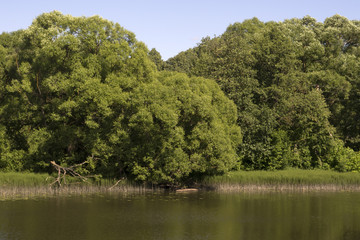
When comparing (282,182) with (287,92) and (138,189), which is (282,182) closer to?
(287,92)

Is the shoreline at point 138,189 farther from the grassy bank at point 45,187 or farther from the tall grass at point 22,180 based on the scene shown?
the tall grass at point 22,180

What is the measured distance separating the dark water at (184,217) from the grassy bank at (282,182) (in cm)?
414

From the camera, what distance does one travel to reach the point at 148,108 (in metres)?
44.4

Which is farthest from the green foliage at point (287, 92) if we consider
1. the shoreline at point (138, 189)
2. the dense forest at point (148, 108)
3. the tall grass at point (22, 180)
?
the tall grass at point (22, 180)

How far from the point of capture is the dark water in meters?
29.0

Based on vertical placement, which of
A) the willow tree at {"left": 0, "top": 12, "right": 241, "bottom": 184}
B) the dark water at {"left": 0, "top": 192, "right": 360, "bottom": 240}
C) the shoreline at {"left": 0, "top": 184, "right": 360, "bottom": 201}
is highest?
the willow tree at {"left": 0, "top": 12, "right": 241, "bottom": 184}

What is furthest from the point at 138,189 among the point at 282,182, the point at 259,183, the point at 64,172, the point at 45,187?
the point at 282,182

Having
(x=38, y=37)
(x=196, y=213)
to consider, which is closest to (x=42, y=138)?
(x=38, y=37)

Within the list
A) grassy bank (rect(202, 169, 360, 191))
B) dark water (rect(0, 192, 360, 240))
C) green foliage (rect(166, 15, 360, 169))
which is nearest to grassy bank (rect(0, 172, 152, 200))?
dark water (rect(0, 192, 360, 240))

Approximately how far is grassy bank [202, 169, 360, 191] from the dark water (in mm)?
4138

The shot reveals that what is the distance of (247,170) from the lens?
53406 millimetres

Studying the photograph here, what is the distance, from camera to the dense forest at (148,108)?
150ft

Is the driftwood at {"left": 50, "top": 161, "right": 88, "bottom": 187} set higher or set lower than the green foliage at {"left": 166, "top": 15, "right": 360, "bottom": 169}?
lower

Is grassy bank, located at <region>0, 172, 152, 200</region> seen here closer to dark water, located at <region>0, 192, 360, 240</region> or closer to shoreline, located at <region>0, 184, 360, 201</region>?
shoreline, located at <region>0, 184, 360, 201</region>
